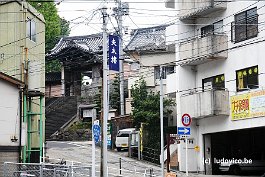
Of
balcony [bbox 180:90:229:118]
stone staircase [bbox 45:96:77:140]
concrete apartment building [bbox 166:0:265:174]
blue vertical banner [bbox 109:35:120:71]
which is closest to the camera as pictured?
blue vertical banner [bbox 109:35:120:71]

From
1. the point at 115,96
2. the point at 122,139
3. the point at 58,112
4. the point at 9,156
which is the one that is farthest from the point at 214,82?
the point at 58,112

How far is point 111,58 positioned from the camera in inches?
786

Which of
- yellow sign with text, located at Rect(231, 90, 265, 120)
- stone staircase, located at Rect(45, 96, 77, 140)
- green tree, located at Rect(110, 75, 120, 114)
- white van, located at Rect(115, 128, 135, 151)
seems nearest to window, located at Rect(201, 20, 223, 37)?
yellow sign with text, located at Rect(231, 90, 265, 120)

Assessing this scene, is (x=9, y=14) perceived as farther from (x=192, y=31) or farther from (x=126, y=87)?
(x=126, y=87)

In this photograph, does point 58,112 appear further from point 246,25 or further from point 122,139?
point 246,25

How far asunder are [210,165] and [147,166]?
489 centimetres

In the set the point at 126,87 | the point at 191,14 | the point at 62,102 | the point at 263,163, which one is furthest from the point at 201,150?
the point at 62,102

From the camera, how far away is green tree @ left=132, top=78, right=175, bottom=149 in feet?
126

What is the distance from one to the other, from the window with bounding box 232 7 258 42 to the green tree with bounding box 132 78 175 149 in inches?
473

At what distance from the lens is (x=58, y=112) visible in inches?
2154

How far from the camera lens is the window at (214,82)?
100 feet

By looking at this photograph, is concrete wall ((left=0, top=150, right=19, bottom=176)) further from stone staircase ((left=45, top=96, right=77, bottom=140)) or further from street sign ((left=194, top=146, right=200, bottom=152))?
stone staircase ((left=45, top=96, right=77, bottom=140))

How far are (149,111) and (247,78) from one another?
1404cm

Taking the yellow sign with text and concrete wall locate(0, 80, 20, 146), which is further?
the yellow sign with text
